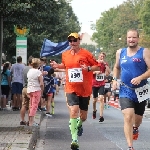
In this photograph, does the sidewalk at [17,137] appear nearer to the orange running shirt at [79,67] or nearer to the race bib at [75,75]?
the orange running shirt at [79,67]

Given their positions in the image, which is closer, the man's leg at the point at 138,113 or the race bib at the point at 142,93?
the race bib at the point at 142,93

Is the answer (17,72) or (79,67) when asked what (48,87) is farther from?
(79,67)

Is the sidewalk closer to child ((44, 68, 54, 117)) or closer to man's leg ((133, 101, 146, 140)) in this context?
man's leg ((133, 101, 146, 140))

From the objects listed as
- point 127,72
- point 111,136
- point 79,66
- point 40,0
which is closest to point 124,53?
point 127,72

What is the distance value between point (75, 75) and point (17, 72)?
10.6m

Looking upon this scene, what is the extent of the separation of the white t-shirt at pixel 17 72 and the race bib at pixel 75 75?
10319mm

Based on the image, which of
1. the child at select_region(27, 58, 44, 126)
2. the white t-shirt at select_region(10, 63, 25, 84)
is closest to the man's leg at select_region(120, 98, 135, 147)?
the child at select_region(27, 58, 44, 126)

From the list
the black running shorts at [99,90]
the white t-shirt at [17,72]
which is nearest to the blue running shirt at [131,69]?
the black running shorts at [99,90]

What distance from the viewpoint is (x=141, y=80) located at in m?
9.27

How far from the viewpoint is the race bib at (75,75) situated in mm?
10508

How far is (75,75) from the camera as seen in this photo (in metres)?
10.5

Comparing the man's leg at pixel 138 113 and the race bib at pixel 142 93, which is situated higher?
the race bib at pixel 142 93

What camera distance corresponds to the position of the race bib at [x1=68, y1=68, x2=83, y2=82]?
414 inches

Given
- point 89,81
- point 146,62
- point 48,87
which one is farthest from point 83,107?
point 48,87
